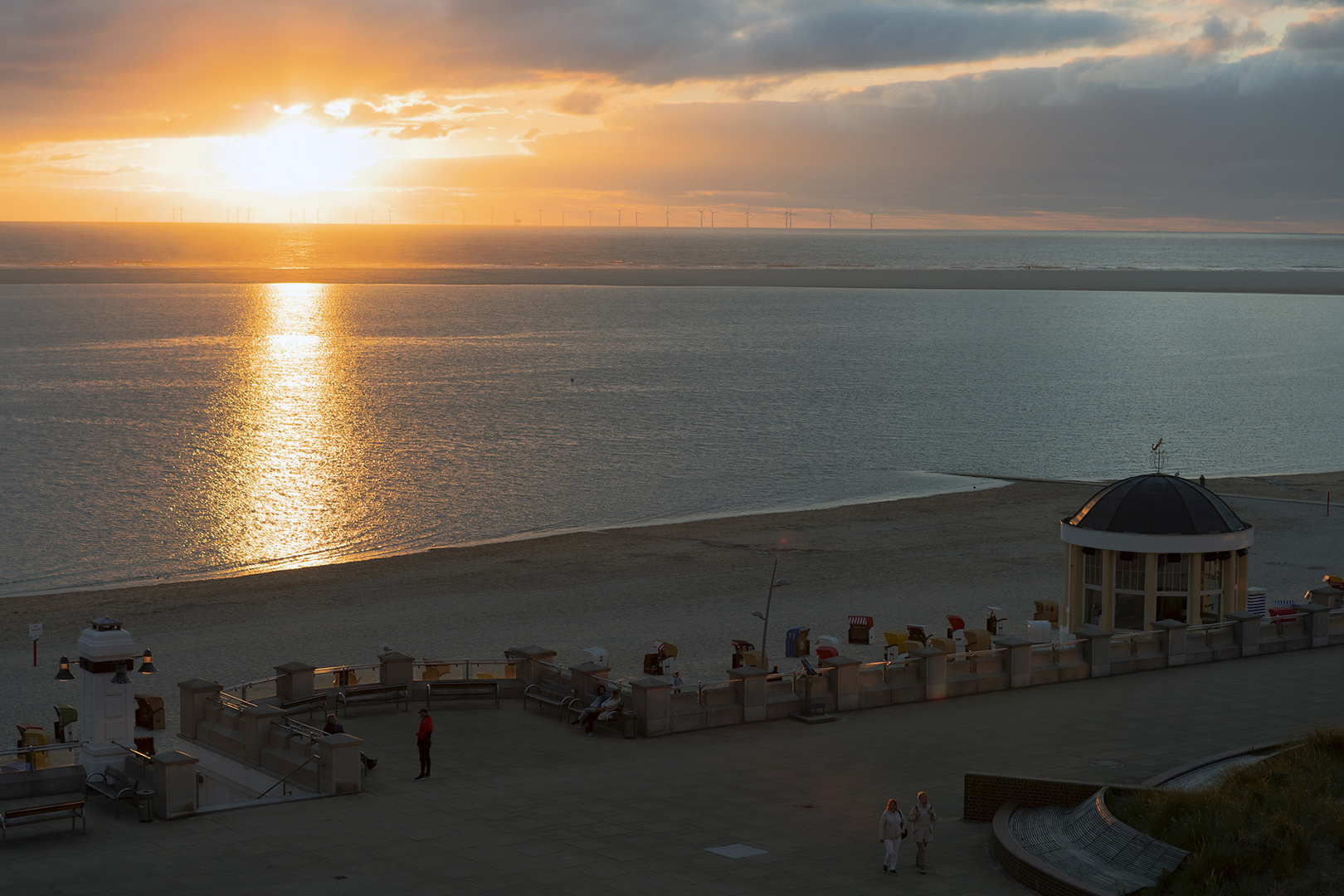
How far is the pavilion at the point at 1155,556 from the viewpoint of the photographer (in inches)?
1110

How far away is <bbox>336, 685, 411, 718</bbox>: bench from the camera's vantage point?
24.3m

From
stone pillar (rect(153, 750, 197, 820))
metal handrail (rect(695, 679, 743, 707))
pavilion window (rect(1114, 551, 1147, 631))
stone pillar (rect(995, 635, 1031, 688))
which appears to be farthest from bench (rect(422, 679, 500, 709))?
pavilion window (rect(1114, 551, 1147, 631))

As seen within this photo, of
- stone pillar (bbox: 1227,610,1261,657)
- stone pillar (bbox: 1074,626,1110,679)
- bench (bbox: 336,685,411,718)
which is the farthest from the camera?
stone pillar (bbox: 1227,610,1261,657)

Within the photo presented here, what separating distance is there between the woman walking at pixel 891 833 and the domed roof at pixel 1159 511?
44.5 feet

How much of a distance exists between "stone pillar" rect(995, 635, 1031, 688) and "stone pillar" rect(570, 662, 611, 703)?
7337 millimetres

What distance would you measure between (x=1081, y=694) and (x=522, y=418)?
74.7 meters

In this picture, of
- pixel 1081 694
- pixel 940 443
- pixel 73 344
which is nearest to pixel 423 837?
pixel 1081 694

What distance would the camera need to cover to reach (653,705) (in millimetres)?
22828

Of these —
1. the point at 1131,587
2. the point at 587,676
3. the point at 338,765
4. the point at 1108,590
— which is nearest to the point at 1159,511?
the point at 1131,587

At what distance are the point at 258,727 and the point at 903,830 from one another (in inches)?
410

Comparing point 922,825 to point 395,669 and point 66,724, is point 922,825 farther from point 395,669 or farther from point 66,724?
point 66,724

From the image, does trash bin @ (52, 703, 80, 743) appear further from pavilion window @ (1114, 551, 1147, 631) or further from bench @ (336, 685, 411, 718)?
pavilion window @ (1114, 551, 1147, 631)

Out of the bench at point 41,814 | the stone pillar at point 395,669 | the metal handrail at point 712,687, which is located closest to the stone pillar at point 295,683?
the stone pillar at point 395,669

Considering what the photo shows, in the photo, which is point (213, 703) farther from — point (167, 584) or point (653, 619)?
point (167, 584)
